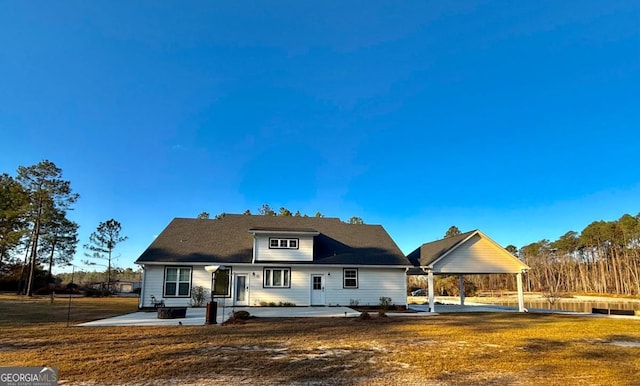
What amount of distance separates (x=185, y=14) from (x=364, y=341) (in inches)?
566

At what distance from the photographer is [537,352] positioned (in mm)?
8516

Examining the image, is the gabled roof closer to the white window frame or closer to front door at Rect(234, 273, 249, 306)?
the white window frame

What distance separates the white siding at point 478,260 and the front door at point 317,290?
→ 6.22 m

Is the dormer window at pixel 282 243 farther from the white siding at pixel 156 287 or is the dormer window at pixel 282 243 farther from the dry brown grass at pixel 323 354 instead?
the dry brown grass at pixel 323 354

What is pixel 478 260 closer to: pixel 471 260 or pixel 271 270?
pixel 471 260

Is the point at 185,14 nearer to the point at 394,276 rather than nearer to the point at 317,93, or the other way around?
the point at 317,93

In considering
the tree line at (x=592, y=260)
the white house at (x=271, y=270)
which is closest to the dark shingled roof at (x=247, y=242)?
the white house at (x=271, y=270)

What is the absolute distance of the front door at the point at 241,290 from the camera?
20078mm

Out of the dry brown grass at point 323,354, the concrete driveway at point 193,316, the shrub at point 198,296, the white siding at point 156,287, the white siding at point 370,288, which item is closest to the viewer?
the dry brown grass at point 323,354

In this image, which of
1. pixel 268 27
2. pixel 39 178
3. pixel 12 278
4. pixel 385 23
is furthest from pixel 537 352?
pixel 12 278

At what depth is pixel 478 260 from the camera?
19906 mm

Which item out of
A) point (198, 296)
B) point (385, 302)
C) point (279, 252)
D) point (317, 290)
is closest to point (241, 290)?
point (198, 296)

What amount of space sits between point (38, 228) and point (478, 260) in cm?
3763

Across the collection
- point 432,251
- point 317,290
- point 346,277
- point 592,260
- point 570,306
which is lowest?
point 570,306
